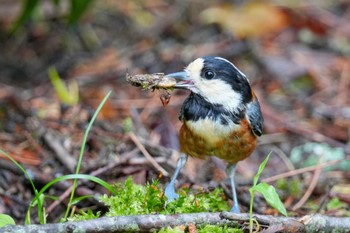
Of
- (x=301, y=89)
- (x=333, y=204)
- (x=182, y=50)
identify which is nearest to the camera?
Result: (x=333, y=204)

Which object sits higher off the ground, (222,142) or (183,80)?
(183,80)

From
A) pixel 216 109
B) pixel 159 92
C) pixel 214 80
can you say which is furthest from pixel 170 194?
pixel 159 92

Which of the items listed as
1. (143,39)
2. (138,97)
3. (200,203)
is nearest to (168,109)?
(138,97)

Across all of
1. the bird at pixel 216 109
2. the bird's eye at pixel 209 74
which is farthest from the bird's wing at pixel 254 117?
the bird's eye at pixel 209 74

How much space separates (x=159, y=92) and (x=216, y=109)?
211cm

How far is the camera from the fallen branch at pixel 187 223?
2.41m

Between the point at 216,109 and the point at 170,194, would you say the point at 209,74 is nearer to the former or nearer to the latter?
the point at 216,109

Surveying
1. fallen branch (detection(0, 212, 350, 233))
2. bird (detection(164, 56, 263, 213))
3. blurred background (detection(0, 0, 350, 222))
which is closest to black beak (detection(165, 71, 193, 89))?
bird (detection(164, 56, 263, 213))

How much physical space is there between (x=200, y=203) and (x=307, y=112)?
2.84 metres

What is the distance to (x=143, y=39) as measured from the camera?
674 cm

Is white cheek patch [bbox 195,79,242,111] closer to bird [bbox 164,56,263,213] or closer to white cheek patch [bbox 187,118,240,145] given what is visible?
bird [bbox 164,56,263,213]

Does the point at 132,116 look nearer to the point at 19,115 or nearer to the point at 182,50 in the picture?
the point at 19,115

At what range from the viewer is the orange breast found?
10.3 feet

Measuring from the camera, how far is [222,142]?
3.14m
